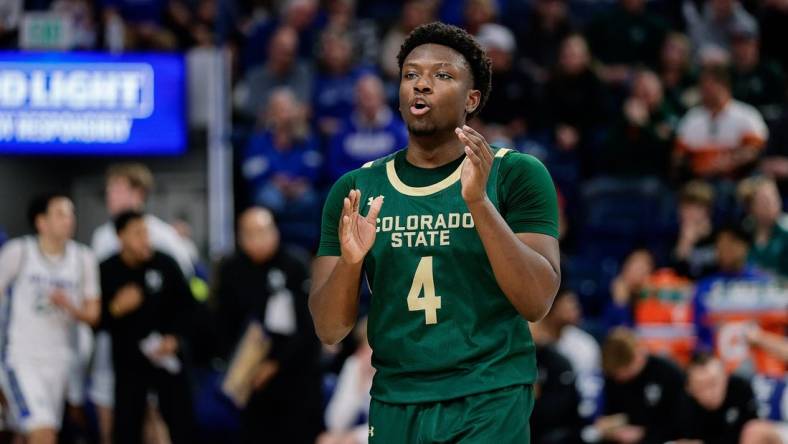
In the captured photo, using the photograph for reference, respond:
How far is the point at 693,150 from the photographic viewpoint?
37.6 ft

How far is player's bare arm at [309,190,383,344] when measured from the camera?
373 cm

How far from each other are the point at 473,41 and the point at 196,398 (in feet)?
20.3

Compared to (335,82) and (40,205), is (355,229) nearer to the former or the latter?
(40,205)

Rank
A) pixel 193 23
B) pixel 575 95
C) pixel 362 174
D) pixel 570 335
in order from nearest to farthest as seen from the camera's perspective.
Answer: pixel 362 174, pixel 570 335, pixel 575 95, pixel 193 23

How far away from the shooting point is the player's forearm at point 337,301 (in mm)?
3781

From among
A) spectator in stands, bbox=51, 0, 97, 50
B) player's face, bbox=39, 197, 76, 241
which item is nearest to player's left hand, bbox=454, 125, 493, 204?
player's face, bbox=39, 197, 76, 241

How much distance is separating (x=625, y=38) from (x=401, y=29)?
7.36 feet

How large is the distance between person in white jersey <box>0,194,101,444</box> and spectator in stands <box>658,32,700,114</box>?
6008 mm

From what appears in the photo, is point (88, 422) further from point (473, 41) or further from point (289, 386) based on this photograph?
point (473, 41)

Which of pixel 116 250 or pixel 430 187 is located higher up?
pixel 430 187

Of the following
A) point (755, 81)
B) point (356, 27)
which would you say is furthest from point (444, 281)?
point (356, 27)

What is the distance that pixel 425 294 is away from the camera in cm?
378

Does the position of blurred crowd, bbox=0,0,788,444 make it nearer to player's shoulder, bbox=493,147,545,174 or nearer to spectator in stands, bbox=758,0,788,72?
spectator in stands, bbox=758,0,788,72

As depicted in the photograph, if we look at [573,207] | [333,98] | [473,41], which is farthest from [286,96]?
[473,41]
